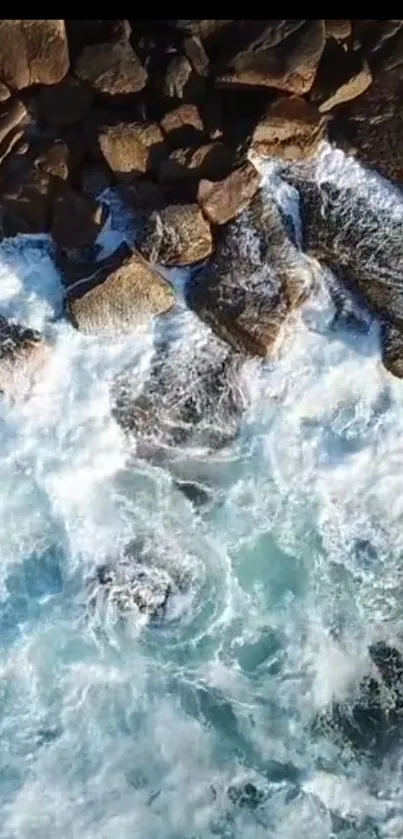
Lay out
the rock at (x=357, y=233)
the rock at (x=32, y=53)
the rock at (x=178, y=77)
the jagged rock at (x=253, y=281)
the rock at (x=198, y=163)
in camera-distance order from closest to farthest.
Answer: the rock at (x=32, y=53)
the rock at (x=178, y=77)
the rock at (x=198, y=163)
the jagged rock at (x=253, y=281)
the rock at (x=357, y=233)

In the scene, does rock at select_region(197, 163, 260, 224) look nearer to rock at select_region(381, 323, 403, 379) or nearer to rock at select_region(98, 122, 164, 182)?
rock at select_region(98, 122, 164, 182)

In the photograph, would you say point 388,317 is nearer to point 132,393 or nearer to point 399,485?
point 399,485

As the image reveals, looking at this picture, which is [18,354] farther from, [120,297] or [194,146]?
[194,146]

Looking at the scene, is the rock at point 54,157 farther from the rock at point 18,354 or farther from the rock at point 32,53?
the rock at point 18,354

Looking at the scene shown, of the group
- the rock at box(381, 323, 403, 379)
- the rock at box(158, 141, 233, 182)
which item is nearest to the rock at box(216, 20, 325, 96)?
the rock at box(158, 141, 233, 182)

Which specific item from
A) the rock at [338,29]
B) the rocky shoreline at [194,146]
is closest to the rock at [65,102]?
the rocky shoreline at [194,146]

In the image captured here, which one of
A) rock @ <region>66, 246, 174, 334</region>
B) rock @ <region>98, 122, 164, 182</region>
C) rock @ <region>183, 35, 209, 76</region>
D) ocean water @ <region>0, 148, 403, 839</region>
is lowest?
ocean water @ <region>0, 148, 403, 839</region>
